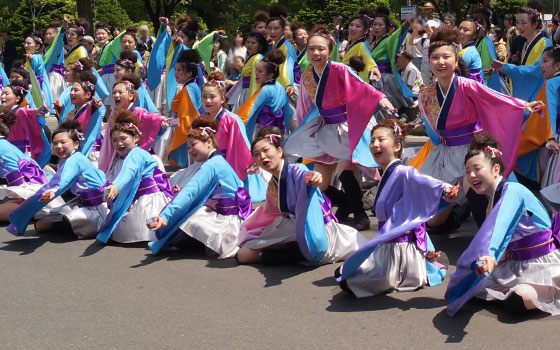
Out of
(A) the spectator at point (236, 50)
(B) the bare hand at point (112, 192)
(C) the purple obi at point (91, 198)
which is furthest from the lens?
(A) the spectator at point (236, 50)

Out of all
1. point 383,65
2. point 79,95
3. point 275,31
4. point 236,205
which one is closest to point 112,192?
point 236,205

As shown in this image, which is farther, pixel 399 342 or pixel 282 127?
pixel 282 127

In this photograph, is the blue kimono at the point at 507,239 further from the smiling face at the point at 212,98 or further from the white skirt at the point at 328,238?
the smiling face at the point at 212,98

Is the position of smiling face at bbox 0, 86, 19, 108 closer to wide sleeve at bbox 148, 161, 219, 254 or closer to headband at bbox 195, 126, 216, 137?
headband at bbox 195, 126, 216, 137

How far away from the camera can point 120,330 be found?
3.96 metres

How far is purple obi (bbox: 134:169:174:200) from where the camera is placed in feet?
19.5

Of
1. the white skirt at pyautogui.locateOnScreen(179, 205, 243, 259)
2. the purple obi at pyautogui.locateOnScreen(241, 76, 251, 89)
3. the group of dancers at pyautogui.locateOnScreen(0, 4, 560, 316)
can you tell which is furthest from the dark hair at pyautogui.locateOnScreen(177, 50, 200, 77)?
the white skirt at pyautogui.locateOnScreen(179, 205, 243, 259)

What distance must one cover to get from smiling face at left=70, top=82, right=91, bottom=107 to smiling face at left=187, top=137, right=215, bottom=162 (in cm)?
238

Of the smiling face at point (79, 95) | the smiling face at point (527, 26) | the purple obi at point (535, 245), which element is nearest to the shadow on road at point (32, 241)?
the smiling face at point (79, 95)

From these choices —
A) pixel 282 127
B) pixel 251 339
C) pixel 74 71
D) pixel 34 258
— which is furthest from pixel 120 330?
pixel 74 71

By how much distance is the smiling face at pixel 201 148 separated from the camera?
223 inches

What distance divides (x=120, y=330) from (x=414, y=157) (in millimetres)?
2915

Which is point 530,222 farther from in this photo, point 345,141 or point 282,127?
point 282,127

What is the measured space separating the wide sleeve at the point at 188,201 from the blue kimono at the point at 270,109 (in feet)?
7.79
